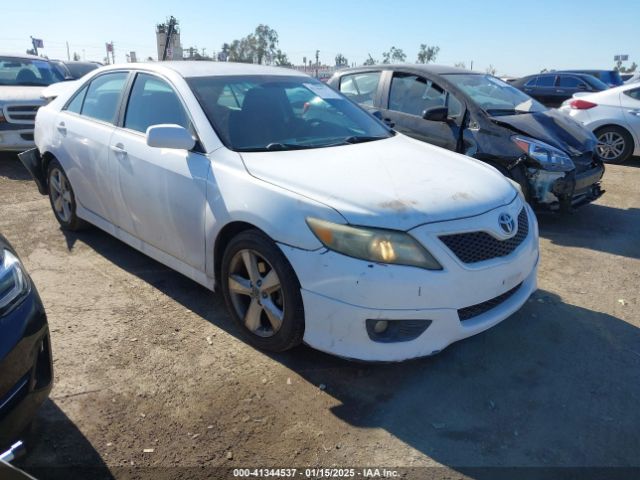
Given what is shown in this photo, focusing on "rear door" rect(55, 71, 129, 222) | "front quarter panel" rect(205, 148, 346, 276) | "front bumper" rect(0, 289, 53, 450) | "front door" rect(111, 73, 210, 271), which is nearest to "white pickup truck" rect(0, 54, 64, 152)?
"rear door" rect(55, 71, 129, 222)

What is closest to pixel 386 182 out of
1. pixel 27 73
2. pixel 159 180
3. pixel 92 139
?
pixel 159 180

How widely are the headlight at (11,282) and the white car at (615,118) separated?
8.80 metres

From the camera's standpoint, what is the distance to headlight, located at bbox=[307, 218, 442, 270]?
2557mm

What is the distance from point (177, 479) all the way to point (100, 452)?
42 centimetres

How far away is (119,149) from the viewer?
3834mm

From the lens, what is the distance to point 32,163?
201 inches

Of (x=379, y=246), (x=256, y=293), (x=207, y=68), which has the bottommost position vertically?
(x=256, y=293)

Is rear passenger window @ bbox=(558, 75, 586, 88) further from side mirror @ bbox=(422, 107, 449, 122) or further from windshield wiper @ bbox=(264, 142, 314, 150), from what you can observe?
windshield wiper @ bbox=(264, 142, 314, 150)

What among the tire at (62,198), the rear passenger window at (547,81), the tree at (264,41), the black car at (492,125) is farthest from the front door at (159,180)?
the tree at (264,41)

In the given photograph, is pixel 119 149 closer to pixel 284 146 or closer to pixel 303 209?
pixel 284 146

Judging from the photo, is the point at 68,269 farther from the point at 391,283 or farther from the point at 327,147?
the point at 391,283

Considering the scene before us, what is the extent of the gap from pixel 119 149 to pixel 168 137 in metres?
0.91

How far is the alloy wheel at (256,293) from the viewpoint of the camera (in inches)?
115

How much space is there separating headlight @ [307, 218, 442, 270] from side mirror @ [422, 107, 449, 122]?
133 inches
